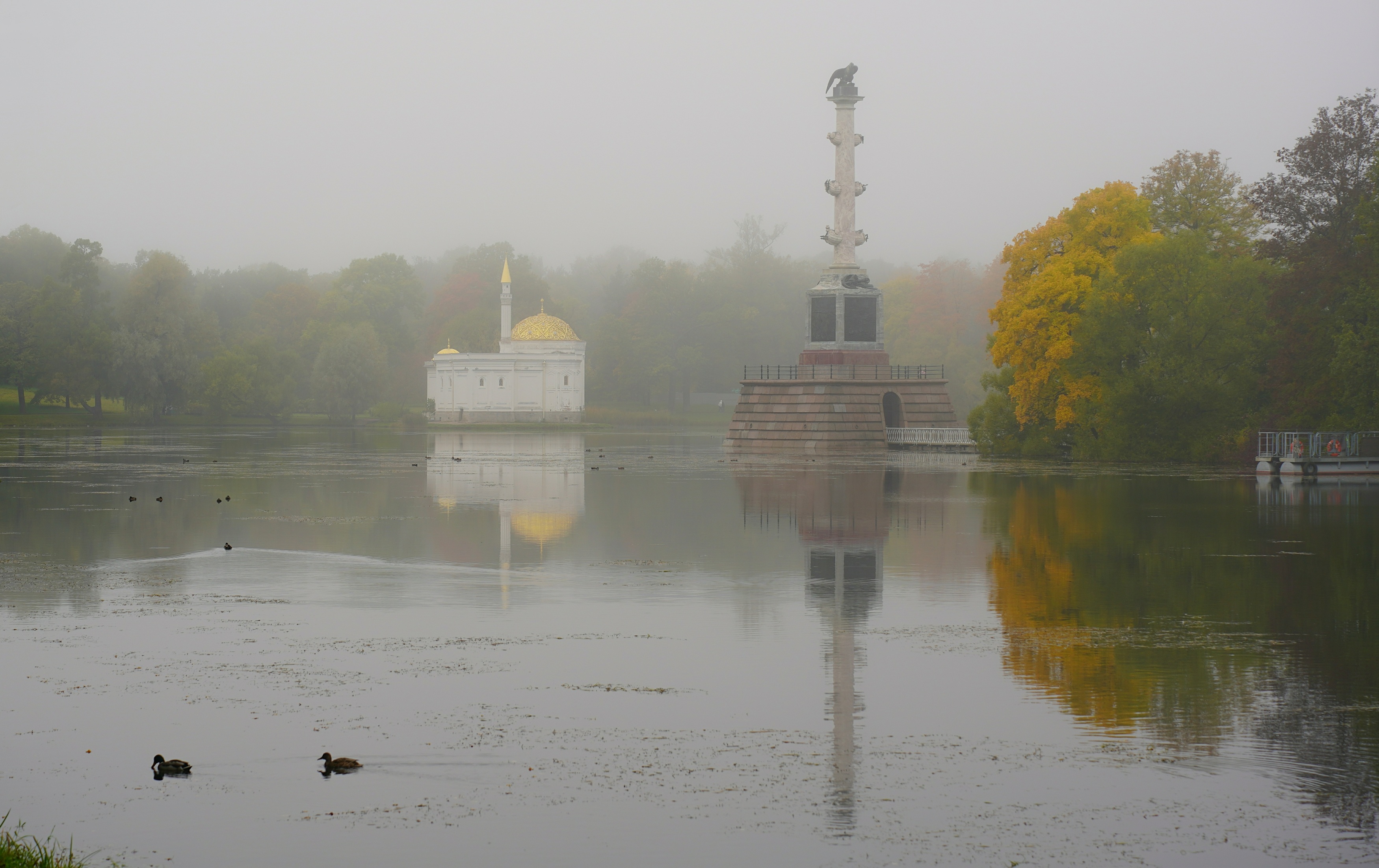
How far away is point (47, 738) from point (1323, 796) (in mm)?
8766

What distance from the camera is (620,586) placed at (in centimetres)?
1825

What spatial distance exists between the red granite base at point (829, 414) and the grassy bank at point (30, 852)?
53.6 m

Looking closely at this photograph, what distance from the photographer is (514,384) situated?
394ft

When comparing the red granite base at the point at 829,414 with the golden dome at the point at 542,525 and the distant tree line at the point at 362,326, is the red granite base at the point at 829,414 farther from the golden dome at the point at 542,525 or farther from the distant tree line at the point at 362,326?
the distant tree line at the point at 362,326

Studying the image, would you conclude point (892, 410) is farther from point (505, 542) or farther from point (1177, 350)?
point (505, 542)

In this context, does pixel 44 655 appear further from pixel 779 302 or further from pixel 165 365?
pixel 779 302

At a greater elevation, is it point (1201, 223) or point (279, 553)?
point (1201, 223)

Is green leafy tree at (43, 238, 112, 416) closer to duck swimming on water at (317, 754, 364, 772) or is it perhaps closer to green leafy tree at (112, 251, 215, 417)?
green leafy tree at (112, 251, 215, 417)

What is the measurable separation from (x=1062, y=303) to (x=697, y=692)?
44.8 m

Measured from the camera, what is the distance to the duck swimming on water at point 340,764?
9422 mm

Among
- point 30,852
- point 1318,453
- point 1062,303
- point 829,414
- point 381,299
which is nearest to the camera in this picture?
point 30,852

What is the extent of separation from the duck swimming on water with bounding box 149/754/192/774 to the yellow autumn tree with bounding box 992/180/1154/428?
152ft

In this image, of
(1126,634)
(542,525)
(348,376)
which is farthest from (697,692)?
(348,376)

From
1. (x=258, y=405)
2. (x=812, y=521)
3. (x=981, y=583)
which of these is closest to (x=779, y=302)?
(x=258, y=405)
